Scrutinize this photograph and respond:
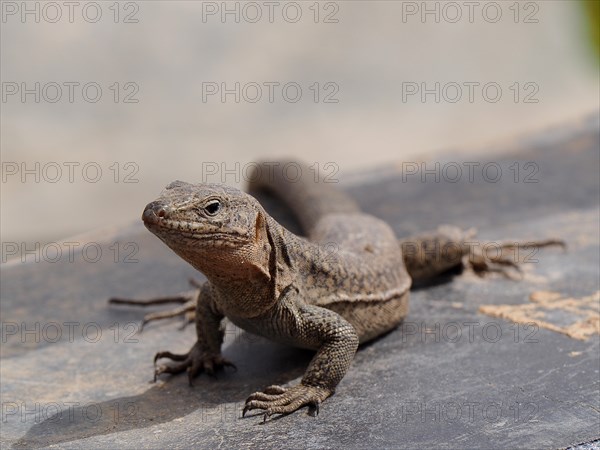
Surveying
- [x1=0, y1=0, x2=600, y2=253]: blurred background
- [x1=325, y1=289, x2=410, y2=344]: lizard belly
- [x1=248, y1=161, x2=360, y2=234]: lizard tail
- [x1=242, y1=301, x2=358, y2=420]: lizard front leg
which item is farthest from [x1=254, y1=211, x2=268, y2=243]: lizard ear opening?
[x1=0, y1=0, x2=600, y2=253]: blurred background

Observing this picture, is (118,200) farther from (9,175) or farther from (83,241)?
(83,241)

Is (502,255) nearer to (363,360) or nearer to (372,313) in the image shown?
(372,313)

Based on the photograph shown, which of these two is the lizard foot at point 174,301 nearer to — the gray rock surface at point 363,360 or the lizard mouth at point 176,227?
the gray rock surface at point 363,360

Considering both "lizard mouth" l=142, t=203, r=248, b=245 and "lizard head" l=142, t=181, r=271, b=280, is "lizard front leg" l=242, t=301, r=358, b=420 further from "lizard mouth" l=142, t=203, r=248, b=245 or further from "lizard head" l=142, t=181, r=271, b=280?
"lizard mouth" l=142, t=203, r=248, b=245

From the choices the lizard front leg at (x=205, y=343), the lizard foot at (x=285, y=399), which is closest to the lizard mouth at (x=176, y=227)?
the lizard foot at (x=285, y=399)

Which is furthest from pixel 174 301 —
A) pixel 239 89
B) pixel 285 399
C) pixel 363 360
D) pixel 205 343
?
pixel 239 89

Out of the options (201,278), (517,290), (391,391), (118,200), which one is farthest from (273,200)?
(118,200)
